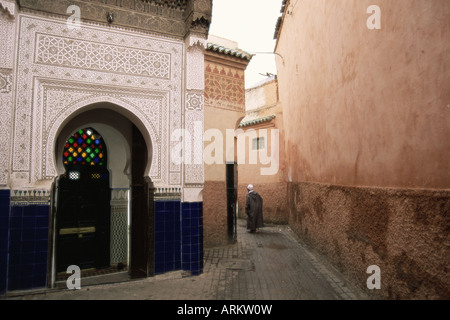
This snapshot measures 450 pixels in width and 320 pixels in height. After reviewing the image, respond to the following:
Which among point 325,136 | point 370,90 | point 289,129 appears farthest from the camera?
point 289,129

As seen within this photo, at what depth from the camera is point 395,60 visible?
329 cm

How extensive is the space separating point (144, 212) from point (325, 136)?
369cm

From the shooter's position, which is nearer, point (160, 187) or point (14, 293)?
point (14, 293)

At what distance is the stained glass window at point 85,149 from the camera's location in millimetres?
5590

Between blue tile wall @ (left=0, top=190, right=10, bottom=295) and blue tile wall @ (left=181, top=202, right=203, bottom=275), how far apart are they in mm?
2305

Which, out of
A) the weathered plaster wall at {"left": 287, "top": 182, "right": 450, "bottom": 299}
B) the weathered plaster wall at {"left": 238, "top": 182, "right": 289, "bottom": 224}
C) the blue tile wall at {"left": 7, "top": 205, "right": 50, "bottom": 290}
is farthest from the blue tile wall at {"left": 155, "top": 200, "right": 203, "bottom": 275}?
the weathered plaster wall at {"left": 238, "top": 182, "right": 289, "bottom": 224}

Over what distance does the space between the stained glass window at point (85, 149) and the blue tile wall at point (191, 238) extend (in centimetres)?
225

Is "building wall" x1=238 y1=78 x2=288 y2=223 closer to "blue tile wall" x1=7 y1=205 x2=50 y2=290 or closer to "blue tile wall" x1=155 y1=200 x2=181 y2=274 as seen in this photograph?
"blue tile wall" x1=155 y1=200 x2=181 y2=274

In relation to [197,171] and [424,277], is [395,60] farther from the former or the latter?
[197,171]

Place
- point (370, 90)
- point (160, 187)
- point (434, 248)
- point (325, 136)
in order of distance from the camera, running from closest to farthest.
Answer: point (434, 248) → point (370, 90) → point (160, 187) → point (325, 136)

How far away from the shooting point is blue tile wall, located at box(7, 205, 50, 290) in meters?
3.76

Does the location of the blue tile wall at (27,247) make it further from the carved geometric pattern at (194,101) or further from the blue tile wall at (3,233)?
the carved geometric pattern at (194,101)
